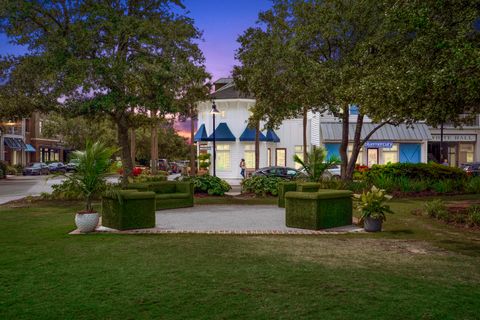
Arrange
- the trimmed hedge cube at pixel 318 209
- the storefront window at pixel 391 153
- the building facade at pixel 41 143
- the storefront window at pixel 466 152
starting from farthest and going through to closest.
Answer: the building facade at pixel 41 143 → the storefront window at pixel 466 152 → the storefront window at pixel 391 153 → the trimmed hedge cube at pixel 318 209

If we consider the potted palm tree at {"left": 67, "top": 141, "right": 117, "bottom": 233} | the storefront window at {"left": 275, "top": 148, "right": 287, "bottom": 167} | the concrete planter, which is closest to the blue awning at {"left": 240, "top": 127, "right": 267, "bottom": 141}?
the storefront window at {"left": 275, "top": 148, "right": 287, "bottom": 167}

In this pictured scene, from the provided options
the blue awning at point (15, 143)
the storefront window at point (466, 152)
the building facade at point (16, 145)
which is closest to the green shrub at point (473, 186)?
the storefront window at point (466, 152)

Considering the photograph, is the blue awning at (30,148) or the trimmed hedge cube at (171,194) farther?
the blue awning at (30,148)

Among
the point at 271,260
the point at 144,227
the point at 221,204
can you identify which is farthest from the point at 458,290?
the point at 221,204

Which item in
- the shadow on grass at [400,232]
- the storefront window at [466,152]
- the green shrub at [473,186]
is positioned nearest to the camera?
the shadow on grass at [400,232]

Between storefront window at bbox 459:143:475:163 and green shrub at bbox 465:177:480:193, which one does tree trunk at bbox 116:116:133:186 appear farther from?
storefront window at bbox 459:143:475:163

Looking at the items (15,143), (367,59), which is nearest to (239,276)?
(367,59)

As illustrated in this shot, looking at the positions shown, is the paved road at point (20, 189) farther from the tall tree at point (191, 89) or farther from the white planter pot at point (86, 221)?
the tall tree at point (191, 89)

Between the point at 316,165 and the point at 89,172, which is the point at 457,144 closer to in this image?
the point at 316,165

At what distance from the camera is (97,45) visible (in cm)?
2005

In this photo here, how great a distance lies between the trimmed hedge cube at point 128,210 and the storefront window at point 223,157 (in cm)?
3046

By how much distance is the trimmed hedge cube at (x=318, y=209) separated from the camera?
1198 centimetres

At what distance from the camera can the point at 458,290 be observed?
6.38 metres

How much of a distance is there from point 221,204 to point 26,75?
391 inches
